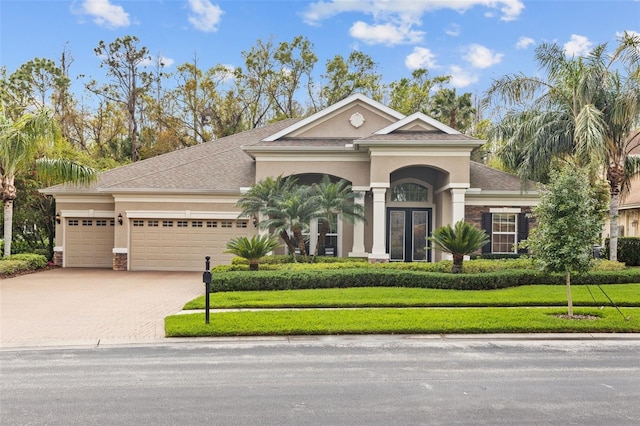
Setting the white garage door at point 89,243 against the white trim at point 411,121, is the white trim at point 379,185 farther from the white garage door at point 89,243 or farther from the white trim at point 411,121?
the white garage door at point 89,243

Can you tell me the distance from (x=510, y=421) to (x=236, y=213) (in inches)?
606

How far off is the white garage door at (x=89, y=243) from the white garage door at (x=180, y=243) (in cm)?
159

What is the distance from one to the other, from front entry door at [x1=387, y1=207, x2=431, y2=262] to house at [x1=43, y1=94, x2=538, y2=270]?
0.14 ft

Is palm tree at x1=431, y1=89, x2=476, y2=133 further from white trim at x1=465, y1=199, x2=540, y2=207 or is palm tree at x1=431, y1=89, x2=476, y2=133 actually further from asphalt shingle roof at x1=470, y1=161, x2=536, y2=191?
white trim at x1=465, y1=199, x2=540, y2=207

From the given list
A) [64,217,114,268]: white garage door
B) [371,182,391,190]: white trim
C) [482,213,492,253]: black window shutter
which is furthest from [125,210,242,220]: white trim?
[482,213,492,253]: black window shutter

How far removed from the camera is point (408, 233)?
20469 millimetres

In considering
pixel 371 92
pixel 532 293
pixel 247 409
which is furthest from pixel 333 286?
pixel 371 92

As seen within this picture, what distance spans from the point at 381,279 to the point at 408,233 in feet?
23.1

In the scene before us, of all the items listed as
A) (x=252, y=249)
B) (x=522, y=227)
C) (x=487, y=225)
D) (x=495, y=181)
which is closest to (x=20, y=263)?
(x=252, y=249)

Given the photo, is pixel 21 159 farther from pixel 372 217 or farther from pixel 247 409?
pixel 247 409

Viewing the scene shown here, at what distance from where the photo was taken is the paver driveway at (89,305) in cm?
872

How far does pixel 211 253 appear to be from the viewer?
63.6 feet

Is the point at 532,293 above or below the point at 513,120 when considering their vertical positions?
below

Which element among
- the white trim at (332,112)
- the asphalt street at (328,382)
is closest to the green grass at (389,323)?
the asphalt street at (328,382)
